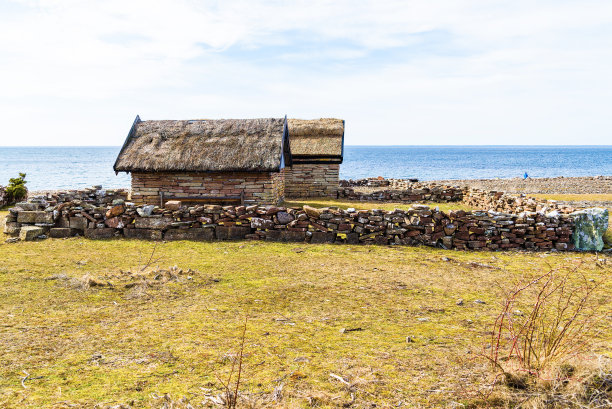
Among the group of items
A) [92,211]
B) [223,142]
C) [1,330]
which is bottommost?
[1,330]

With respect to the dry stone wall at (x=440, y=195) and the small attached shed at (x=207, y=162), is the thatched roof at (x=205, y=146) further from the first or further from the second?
the dry stone wall at (x=440, y=195)

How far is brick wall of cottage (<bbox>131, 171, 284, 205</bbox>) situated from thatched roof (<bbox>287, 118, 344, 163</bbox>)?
20.5 ft

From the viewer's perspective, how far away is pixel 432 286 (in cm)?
797

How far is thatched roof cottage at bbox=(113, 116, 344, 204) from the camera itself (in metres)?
17.7

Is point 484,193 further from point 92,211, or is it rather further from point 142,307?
point 142,307

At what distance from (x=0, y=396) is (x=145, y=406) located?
1.31 meters

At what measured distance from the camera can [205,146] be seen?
60.3 feet

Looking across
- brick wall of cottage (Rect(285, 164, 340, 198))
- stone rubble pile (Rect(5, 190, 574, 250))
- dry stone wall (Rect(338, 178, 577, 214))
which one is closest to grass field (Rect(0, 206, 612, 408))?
stone rubble pile (Rect(5, 190, 574, 250))

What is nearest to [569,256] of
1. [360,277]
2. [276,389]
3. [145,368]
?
[360,277]

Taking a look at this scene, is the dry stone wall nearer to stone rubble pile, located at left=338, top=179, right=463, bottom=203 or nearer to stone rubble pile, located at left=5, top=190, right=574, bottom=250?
stone rubble pile, located at left=338, top=179, right=463, bottom=203

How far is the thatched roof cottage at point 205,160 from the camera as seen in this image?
17.7 meters

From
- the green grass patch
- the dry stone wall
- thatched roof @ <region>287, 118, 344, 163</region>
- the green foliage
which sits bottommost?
the green grass patch

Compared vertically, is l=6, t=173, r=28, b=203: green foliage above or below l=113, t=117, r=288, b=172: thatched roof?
below

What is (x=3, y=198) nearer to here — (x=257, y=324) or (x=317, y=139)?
(x=317, y=139)
